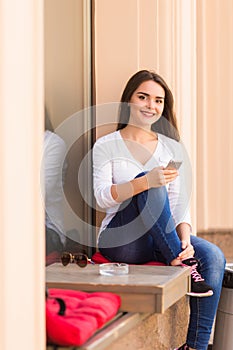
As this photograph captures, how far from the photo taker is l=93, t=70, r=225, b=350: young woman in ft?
10.1

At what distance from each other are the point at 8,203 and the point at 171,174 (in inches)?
53.1

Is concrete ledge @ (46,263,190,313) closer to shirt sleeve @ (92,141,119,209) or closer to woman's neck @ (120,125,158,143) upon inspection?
shirt sleeve @ (92,141,119,209)

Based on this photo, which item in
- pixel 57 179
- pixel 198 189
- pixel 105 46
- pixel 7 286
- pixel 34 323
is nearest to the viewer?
pixel 7 286

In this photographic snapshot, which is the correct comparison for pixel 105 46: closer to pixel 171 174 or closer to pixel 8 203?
pixel 171 174

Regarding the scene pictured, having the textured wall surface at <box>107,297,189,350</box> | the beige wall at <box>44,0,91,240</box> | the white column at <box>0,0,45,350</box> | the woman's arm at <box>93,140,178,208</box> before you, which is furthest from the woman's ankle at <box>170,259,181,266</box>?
the white column at <box>0,0,45,350</box>

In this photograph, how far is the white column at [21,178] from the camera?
179 cm

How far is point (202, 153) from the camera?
4.39 metres

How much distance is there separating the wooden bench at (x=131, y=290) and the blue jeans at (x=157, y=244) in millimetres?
226

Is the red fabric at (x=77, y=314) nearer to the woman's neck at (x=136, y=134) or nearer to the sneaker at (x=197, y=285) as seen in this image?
the sneaker at (x=197, y=285)

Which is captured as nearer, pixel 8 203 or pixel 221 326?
pixel 8 203

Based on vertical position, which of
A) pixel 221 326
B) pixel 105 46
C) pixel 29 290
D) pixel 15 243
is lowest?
pixel 221 326

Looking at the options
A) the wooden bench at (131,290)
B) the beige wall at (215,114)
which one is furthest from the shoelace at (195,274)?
the beige wall at (215,114)

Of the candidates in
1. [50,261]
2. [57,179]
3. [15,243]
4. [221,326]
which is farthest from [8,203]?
[221,326]

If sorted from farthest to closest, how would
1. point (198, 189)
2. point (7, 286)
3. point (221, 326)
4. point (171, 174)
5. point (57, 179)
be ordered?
point (198, 189), point (221, 326), point (57, 179), point (171, 174), point (7, 286)
